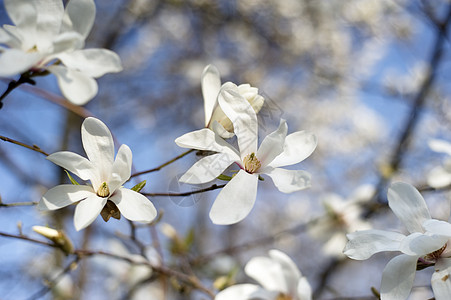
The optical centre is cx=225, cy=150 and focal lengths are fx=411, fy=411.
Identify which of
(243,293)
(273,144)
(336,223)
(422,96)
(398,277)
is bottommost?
(336,223)

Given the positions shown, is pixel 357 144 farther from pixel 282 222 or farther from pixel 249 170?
pixel 249 170

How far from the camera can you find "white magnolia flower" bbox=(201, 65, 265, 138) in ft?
1.67

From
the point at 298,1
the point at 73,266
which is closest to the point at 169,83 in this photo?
the point at 298,1

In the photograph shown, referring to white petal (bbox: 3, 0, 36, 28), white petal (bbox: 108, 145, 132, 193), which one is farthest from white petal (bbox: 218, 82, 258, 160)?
white petal (bbox: 3, 0, 36, 28)

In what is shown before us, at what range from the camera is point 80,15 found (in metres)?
0.50

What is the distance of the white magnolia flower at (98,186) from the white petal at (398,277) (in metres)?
0.27

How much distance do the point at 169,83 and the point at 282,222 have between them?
1971 millimetres

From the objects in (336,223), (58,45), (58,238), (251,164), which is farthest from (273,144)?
(336,223)

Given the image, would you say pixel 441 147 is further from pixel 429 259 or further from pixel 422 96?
pixel 422 96

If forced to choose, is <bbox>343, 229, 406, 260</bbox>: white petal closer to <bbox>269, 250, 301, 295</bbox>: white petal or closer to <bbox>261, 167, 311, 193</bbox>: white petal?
<bbox>261, 167, 311, 193</bbox>: white petal

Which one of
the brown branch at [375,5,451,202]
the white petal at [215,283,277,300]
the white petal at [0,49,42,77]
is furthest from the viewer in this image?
the brown branch at [375,5,451,202]

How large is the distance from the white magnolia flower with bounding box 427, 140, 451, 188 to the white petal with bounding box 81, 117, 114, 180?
56 cm

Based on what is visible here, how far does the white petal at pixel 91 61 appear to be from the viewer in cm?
45

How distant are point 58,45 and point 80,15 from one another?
8cm
